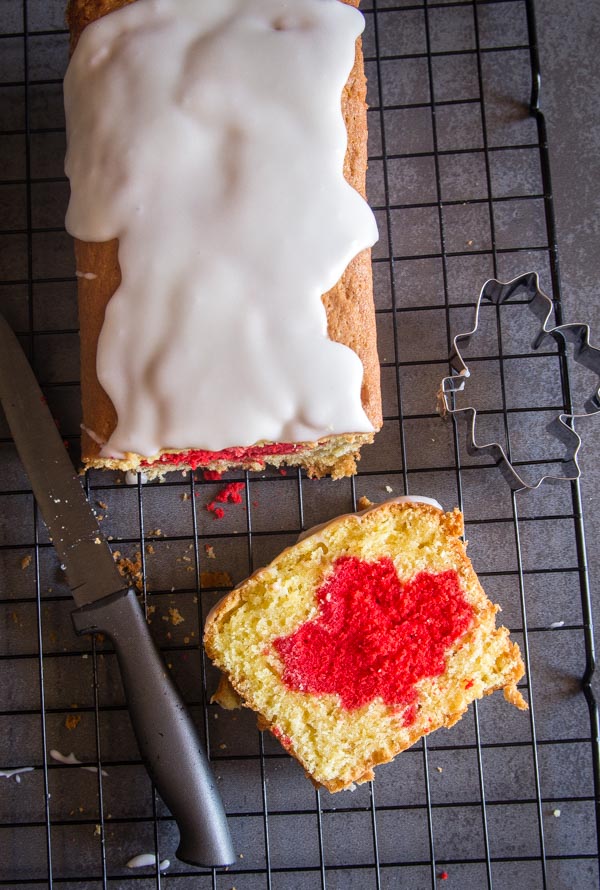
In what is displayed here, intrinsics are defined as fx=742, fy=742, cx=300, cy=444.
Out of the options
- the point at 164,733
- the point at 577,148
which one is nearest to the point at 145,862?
the point at 164,733

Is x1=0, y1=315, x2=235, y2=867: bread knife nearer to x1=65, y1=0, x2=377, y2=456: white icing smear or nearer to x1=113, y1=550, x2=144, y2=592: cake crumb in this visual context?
x1=113, y1=550, x2=144, y2=592: cake crumb

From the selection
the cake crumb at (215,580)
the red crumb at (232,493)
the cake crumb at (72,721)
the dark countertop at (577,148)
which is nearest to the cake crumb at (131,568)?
the cake crumb at (215,580)

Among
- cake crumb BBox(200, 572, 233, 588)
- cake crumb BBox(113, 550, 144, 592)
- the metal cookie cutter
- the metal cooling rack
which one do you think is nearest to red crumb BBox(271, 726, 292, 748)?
the metal cooling rack

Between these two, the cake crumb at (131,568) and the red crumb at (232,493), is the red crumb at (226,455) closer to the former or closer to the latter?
the red crumb at (232,493)

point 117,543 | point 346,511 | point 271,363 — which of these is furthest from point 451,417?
point 117,543

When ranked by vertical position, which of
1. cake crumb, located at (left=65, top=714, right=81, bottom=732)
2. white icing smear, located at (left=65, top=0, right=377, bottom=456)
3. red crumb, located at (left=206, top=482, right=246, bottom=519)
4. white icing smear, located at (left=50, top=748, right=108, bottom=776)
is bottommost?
white icing smear, located at (left=50, top=748, right=108, bottom=776)

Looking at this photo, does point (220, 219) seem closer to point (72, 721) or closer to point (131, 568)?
point (131, 568)
